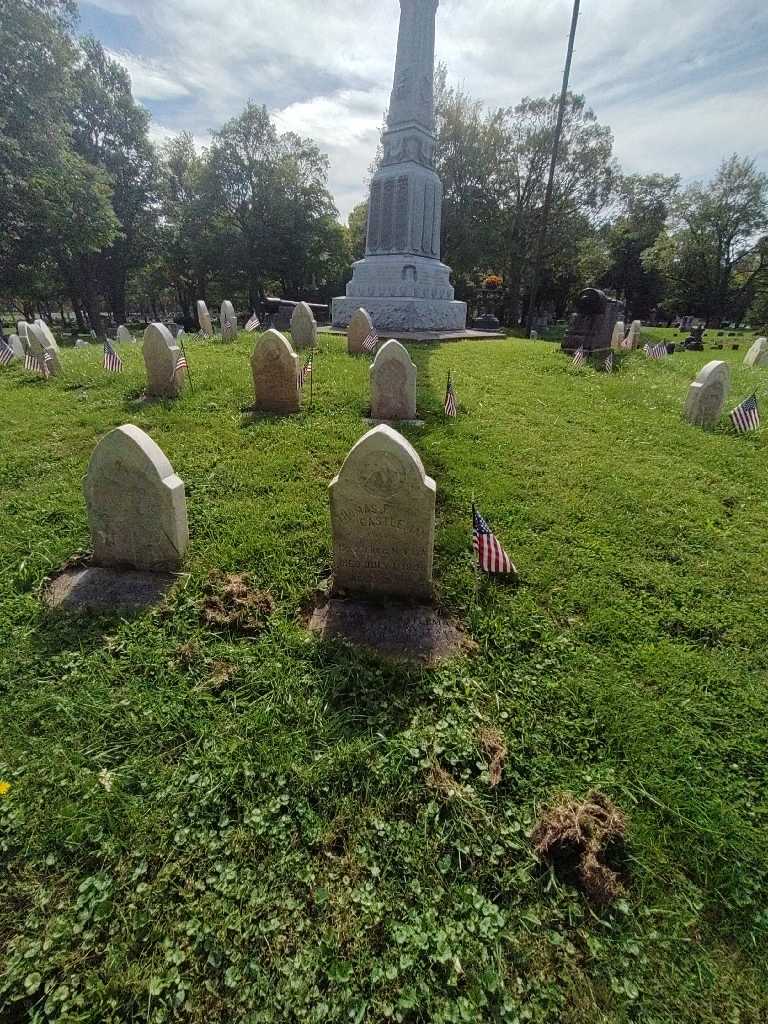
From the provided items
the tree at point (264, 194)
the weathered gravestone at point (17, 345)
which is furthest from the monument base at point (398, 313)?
the tree at point (264, 194)

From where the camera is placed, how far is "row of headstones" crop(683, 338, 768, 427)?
6.97 metres

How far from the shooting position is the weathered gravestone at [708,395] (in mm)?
6973

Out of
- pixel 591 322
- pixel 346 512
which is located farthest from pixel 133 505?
pixel 591 322

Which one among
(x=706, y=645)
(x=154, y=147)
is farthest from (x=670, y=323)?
(x=706, y=645)

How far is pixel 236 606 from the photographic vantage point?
10.7 ft

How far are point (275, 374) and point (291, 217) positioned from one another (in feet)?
108

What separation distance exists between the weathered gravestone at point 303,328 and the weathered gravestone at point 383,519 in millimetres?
8857

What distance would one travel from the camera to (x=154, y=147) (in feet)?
101

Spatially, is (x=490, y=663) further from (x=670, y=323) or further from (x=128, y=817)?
(x=670, y=323)

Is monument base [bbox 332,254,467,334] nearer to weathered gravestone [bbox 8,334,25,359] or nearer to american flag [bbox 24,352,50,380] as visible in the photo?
american flag [bbox 24,352,50,380]

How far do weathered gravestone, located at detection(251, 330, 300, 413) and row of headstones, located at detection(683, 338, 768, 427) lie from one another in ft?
19.5

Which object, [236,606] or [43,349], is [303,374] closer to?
[236,606]

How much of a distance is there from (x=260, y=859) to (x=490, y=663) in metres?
1.62

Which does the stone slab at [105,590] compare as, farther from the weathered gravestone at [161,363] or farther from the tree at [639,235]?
the tree at [639,235]
